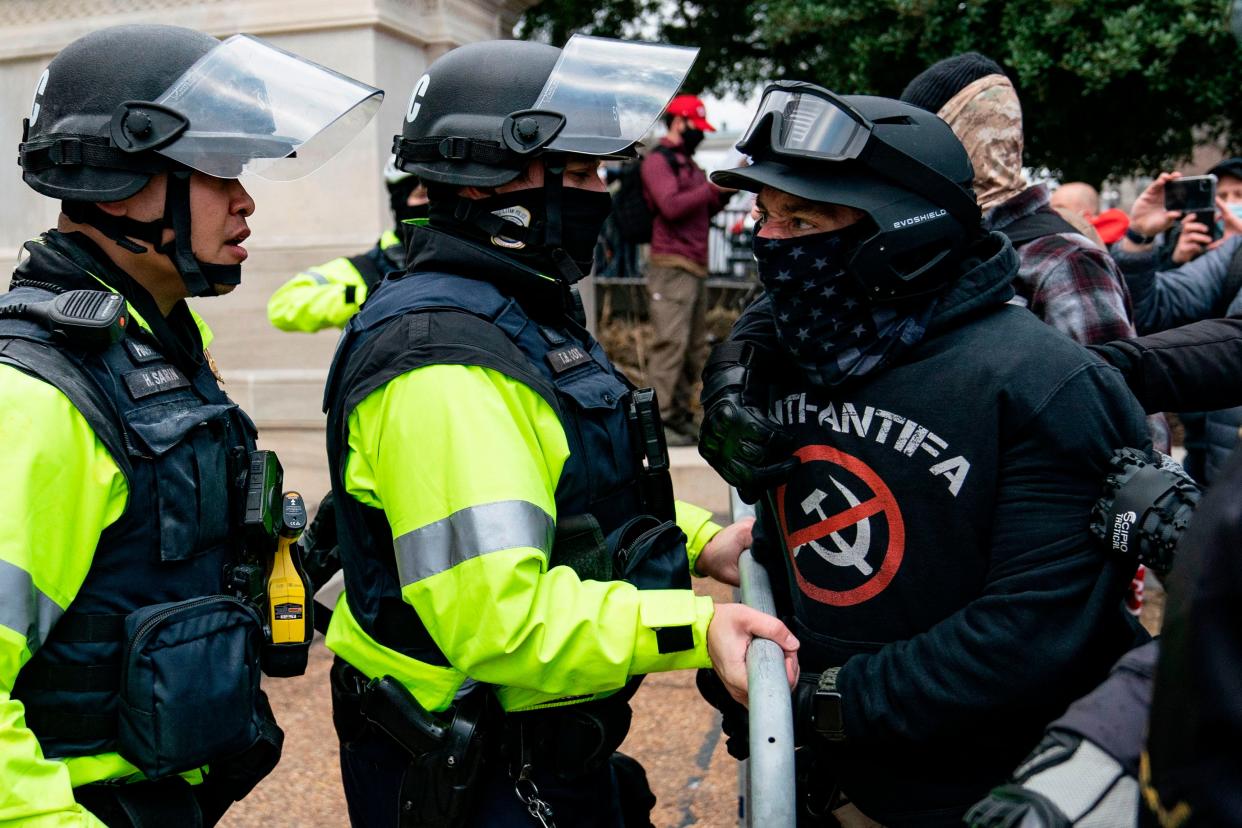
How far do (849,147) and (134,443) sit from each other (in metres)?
1.28

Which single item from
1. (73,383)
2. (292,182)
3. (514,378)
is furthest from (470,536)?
(292,182)

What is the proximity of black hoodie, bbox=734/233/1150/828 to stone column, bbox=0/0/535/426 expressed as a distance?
510cm

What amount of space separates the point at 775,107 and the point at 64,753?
1617mm

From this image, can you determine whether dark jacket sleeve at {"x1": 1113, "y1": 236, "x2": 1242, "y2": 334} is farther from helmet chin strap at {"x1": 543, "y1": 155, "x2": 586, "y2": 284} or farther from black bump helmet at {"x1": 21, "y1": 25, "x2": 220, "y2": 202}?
black bump helmet at {"x1": 21, "y1": 25, "x2": 220, "y2": 202}

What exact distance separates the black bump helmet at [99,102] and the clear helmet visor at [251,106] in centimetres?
5

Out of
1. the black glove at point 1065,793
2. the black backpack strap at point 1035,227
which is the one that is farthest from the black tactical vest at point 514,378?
the black backpack strap at point 1035,227

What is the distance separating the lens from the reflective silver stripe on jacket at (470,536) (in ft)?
5.44

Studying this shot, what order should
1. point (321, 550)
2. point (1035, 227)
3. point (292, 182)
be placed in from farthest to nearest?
point (292, 182) → point (1035, 227) → point (321, 550)

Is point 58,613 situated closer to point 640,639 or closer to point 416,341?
point 416,341

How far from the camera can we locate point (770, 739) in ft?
4.62

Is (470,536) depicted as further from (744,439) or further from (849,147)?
(849,147)

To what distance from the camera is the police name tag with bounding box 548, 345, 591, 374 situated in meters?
1.95

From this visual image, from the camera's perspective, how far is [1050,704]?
5.56ft

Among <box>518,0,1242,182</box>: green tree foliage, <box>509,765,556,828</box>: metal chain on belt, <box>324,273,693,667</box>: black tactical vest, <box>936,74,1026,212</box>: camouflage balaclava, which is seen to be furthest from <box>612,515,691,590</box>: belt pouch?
<box>518,0,1242,182</box>: green tree foliage
